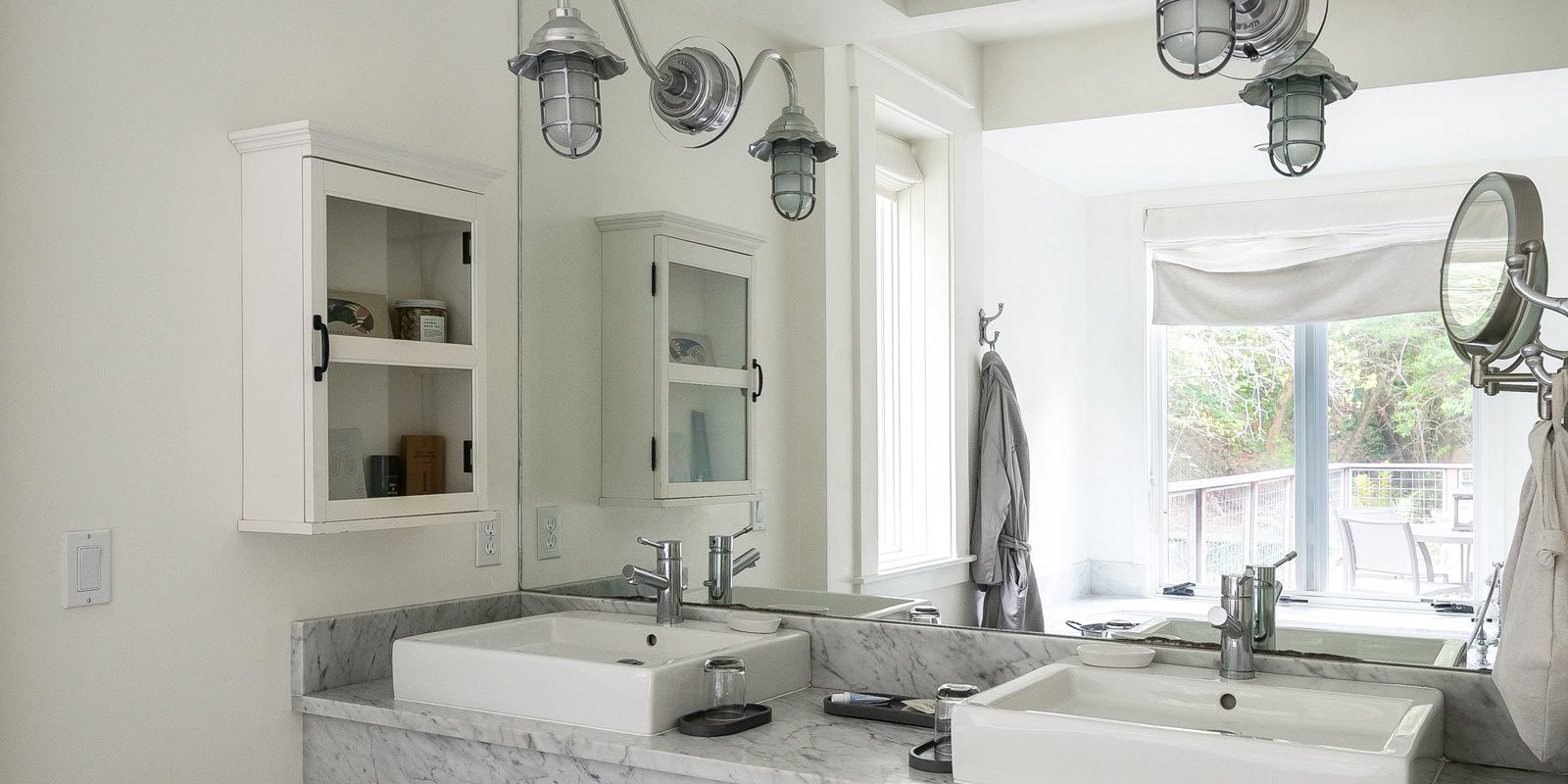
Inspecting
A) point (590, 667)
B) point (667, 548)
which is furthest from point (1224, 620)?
point (667, 548)

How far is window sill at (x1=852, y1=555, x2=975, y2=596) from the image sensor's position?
202cm

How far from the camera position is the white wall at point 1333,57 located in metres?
1.65

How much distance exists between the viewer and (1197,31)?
60.4 inches

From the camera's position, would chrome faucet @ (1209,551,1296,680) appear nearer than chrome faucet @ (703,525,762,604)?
Yes

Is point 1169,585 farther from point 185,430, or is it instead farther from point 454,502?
point 185,430

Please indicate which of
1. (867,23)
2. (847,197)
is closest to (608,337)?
(847,197)

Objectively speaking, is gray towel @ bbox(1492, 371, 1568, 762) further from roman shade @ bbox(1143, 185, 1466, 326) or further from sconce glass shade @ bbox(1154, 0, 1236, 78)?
sconce glass shade @ bbox(1154, 0, 1236, 78)

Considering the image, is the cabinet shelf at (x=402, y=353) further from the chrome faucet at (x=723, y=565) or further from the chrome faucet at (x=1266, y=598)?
the chrome faucet at (x=1266, y=598)

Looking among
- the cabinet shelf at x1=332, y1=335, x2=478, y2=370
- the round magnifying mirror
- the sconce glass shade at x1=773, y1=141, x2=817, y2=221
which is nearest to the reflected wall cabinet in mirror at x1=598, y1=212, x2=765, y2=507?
the sconce glass shade at x1=773, y1=141, x2=817, y2=221

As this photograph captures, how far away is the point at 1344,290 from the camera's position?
5.65 ft

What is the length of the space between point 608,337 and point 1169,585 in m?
1.32

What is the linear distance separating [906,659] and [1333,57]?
119 cm

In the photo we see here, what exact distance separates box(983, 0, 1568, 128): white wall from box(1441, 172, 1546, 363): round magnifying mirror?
0.63ft

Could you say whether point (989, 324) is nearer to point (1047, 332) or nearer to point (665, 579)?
point (1047, 332)
